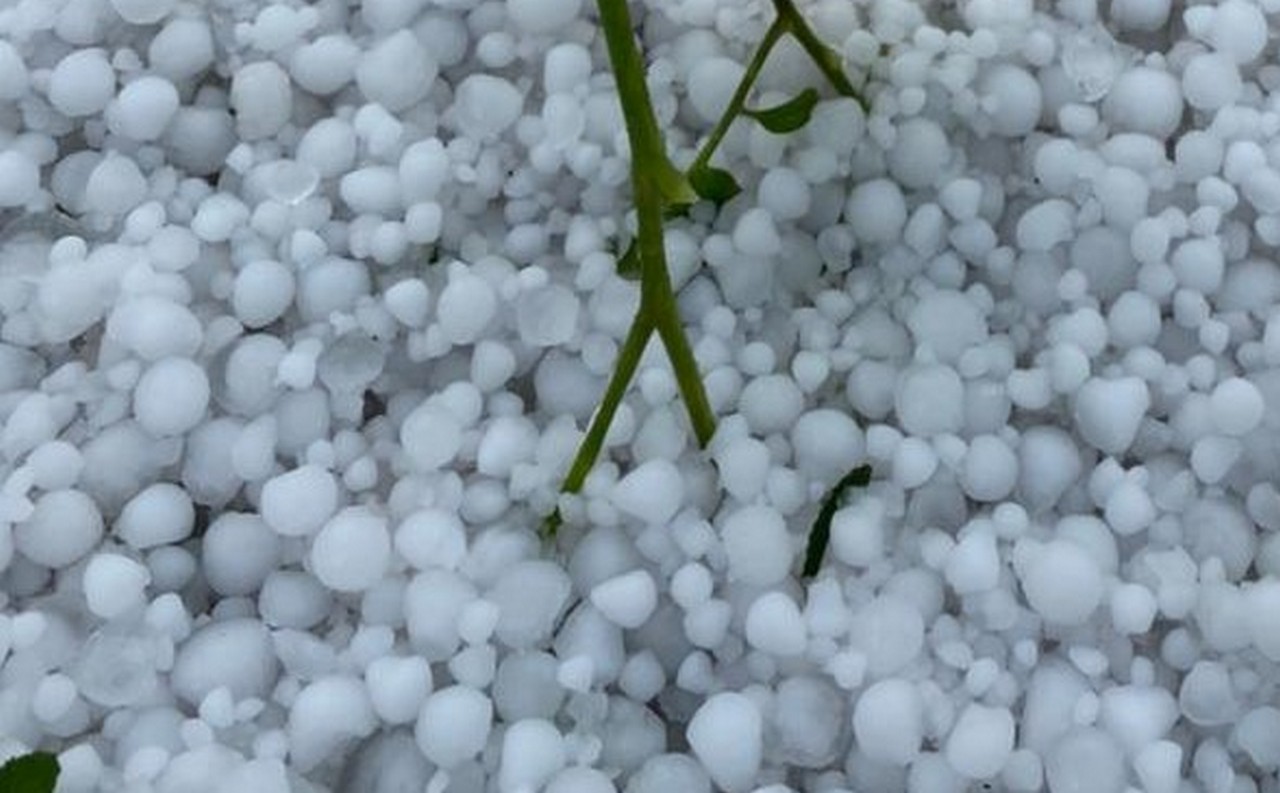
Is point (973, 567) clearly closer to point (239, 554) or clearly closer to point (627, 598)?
point (627, 598)

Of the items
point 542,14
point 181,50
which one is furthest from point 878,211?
point 181,50

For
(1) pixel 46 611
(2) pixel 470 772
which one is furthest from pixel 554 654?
(1) pixel 46 611

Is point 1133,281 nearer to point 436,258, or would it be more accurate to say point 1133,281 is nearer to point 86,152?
point 436,258

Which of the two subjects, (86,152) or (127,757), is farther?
(86,152)

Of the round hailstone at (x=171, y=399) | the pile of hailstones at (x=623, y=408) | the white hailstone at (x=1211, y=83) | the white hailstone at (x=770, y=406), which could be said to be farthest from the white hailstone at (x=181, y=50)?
the white hailstone at (x=1211, y=83)

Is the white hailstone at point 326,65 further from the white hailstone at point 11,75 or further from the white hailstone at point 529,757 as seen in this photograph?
the white hailstone at point 529,757

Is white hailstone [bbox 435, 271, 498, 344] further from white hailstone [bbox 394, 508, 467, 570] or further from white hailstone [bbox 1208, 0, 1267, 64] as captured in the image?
white hailstone [bbox 1208, 0, 1267, 64]

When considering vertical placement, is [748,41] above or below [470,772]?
above

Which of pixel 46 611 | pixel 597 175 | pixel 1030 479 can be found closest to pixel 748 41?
pixel 597 175
